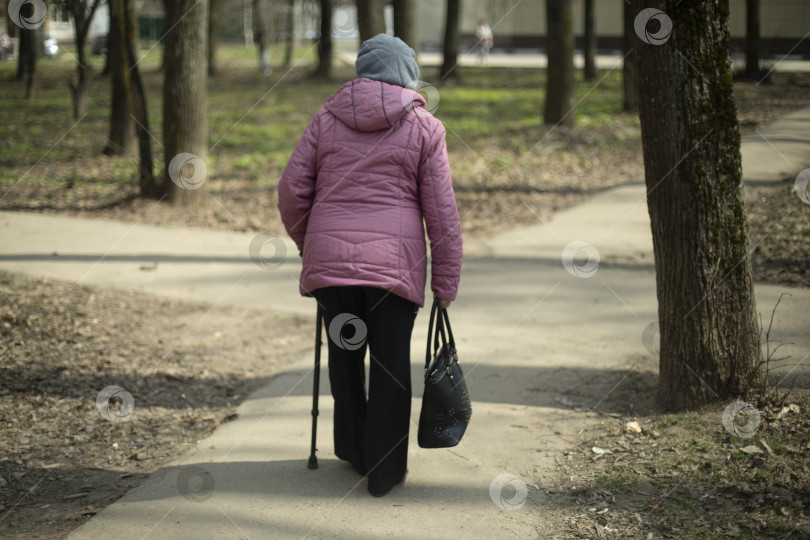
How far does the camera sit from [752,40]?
1914 centimetres

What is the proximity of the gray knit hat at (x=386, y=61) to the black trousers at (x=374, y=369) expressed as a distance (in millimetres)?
976

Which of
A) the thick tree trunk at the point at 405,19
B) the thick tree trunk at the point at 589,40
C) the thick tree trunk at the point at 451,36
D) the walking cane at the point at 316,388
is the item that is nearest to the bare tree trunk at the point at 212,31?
the thick tree trunk at the point at 451,36

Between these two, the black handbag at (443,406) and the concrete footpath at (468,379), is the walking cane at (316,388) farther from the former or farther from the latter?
the black handbag at (443,406)

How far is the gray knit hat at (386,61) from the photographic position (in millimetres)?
3443

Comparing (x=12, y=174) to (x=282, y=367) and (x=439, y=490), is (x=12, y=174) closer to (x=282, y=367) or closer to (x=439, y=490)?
(x=282, y=367)

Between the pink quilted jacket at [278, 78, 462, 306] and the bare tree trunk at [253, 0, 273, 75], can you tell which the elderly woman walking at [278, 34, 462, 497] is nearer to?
the pink quilted jacket at [278, 78, 462, 306]

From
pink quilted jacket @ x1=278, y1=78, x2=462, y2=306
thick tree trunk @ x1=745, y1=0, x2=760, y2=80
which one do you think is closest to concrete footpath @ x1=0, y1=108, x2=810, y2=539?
pink quilted jacket @ x1=278, y1=78, x2=462, y2=306

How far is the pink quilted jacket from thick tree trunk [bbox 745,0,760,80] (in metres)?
18.4

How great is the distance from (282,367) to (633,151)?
31.9ft

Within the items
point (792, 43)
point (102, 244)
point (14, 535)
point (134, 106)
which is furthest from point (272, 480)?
point (792, 43)

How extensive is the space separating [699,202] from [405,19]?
501 centimetres

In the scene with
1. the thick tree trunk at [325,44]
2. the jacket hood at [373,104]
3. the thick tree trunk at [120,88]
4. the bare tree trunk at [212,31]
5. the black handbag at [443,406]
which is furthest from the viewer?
the bare tree trunk at [212,31]

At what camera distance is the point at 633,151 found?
44.4ft

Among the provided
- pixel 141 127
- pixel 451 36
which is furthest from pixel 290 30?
pixel 141 127
